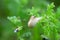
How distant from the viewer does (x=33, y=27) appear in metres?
0.99

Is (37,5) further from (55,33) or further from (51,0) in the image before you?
(55,33)

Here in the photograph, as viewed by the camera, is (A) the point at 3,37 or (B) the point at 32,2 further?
(B) the point at 32,2

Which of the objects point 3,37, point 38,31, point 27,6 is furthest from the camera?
point 27,6

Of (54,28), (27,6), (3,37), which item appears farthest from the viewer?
(27,6)

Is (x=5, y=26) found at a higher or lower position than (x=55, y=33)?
higher

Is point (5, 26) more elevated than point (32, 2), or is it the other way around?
point (32, 2)

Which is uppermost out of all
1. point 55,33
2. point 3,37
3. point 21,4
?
point 21,4

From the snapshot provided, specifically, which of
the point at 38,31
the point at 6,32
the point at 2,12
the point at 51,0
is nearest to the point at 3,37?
the point at 6,32

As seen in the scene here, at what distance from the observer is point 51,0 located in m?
1.36

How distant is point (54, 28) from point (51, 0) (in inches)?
19.9

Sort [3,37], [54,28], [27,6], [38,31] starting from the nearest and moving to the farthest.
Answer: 1. [54,28]
2. [38,31]
3. [3,37]
4. [27,6]

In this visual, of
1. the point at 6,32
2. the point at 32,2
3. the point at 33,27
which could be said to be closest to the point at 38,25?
the point at 33,27

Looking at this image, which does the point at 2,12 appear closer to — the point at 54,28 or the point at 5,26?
the point at 5,26

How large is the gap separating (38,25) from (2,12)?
47 cm
